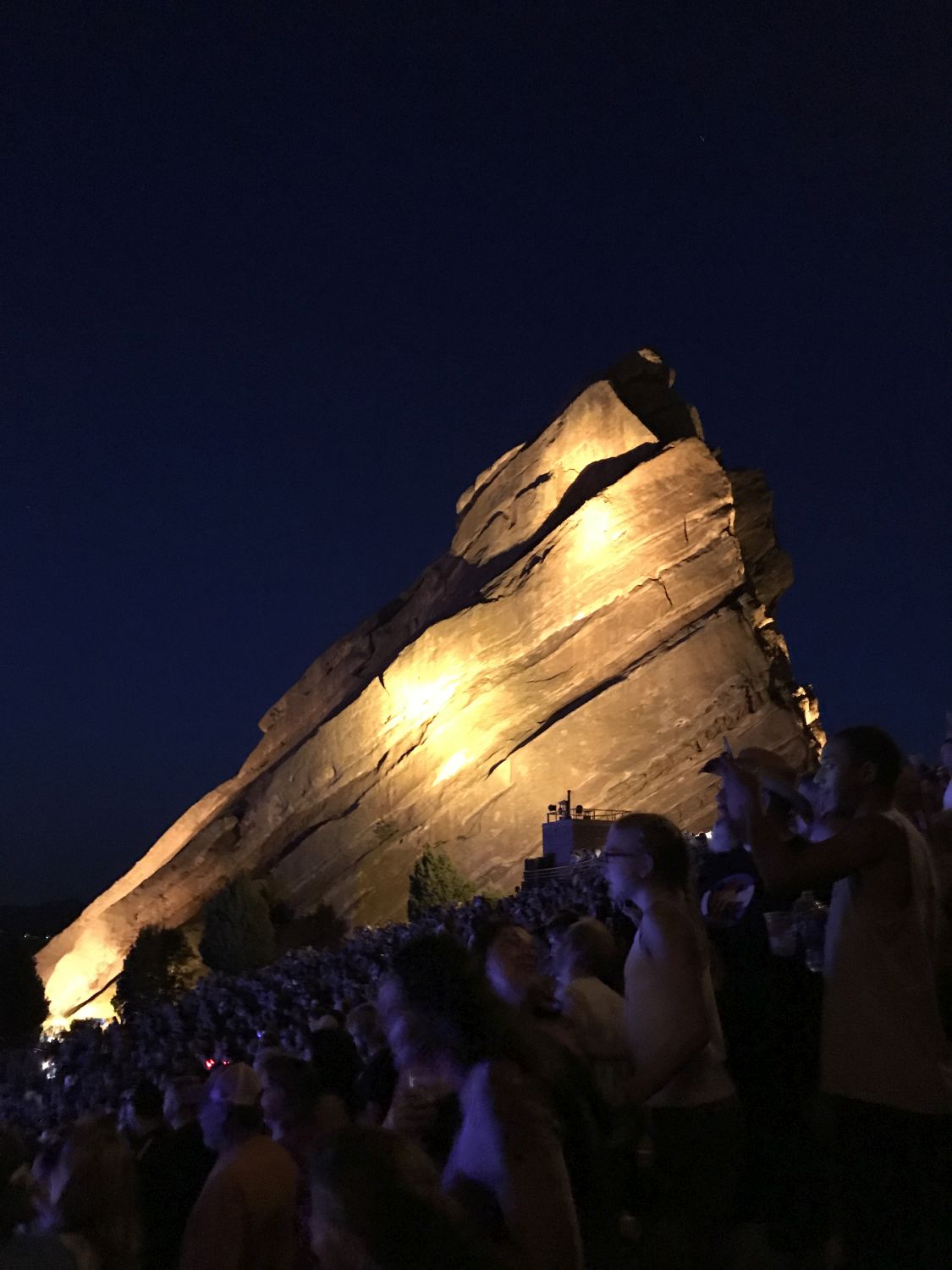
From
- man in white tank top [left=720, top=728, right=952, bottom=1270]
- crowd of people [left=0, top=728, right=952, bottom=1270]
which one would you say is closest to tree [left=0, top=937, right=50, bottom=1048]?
crowd of people [left=0, top=728, right=952, bottom=1270]

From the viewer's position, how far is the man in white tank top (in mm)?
3635

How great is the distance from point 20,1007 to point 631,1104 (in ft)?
124

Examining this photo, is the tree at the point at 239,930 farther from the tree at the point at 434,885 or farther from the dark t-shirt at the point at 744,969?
the dark t-shirt at the point at 744,969

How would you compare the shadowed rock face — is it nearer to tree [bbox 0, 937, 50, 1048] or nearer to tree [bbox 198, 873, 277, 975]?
→ tree [bbox 0, 937, 50, 1048]

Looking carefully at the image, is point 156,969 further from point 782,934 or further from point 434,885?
point 782,934

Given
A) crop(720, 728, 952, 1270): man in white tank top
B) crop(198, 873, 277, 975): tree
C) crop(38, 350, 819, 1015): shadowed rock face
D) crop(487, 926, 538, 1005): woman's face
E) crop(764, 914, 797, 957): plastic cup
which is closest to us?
crop(720, 728, 952, 1270): man in white tank top

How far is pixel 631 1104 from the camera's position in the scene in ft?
13.1

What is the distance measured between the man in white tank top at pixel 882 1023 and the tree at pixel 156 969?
31.0 metres

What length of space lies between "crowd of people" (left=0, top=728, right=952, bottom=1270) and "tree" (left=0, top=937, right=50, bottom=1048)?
114 feet

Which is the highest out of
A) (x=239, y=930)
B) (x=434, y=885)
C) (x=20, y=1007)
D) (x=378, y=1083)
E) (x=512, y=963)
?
(x=20, y=1007)

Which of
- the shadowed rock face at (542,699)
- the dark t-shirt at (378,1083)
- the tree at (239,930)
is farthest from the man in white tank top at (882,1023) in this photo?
the tree at (239,930)

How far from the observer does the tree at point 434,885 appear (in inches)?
1180

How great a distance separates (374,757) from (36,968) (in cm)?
1475

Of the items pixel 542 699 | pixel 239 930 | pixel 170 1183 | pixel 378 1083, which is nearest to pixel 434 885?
pixel 239 930
